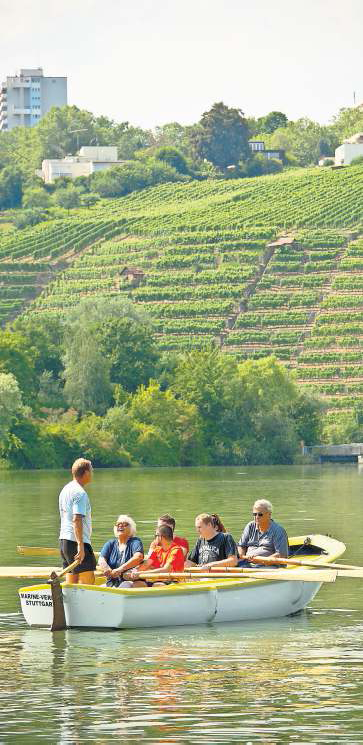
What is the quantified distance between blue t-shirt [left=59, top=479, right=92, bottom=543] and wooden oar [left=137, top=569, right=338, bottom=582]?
1306 mm

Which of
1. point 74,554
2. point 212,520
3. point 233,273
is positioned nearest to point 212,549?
point 212,520

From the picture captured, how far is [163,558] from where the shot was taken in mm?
25922

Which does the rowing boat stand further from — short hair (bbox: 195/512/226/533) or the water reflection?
short hair (bbox: 195/512/226/533)

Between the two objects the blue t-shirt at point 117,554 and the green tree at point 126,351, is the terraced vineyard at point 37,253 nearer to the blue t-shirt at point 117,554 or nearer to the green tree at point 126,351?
the green tree at point 126,351

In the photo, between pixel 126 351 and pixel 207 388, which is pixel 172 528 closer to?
pixel 207 388

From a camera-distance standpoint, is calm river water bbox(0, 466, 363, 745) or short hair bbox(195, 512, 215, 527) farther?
short hair bbox(195, 512, 215, 527)

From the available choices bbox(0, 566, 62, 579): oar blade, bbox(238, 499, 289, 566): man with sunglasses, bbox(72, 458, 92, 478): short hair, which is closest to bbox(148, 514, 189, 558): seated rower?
bbox(238, 499, 289, 566): man with sunglasses

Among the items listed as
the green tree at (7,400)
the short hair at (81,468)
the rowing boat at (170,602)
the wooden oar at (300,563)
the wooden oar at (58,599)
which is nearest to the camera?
the short hair at (81,468)

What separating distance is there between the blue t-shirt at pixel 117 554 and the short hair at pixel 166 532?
0.44 m

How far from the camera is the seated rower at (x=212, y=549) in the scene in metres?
26.1

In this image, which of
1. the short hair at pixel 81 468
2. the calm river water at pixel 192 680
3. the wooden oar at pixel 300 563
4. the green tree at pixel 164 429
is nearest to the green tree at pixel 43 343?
the green tree at pixel 164 429

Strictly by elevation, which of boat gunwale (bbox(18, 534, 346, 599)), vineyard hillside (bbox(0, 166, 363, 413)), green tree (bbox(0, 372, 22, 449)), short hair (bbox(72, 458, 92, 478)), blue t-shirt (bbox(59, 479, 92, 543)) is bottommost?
green tree (bbox(0, 372, 22, 449))

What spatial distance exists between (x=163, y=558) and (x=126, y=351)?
91.0m

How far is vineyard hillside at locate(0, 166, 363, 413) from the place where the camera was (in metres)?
150
